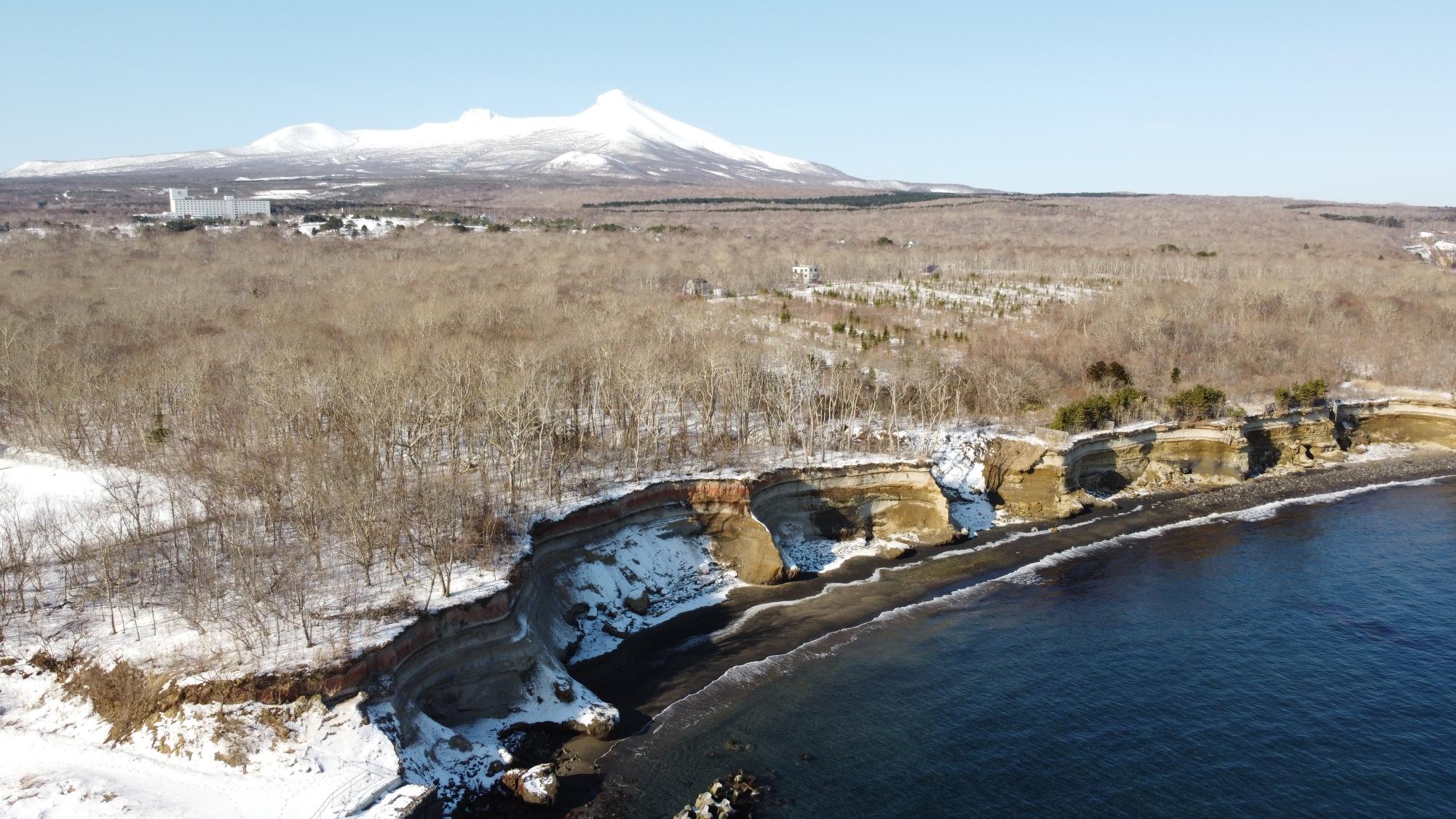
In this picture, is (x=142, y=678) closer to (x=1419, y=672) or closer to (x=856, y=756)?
(x=856, y=756)

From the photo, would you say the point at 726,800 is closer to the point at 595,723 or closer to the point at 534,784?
the point at 534,784

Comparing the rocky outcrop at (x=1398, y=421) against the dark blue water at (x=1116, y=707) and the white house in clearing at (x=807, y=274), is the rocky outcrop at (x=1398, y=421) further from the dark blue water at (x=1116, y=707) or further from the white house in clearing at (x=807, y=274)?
the white house in clearing at (x=807, y=274)

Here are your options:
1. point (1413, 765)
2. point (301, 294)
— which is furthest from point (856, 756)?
point (301, 294)

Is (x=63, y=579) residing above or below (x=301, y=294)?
below

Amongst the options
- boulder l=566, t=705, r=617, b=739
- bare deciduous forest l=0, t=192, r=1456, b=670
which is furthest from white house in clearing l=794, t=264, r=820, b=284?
boulder l=566, t=705, r=617, b=739

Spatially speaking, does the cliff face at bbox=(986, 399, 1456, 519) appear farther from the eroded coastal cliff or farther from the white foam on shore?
the white foam on shore

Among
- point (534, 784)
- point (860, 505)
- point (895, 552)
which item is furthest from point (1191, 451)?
point (534, 784)

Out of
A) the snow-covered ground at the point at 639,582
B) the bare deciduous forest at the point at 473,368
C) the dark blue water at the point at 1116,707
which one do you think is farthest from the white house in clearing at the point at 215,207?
the dark blue water at the point at 1116,707
